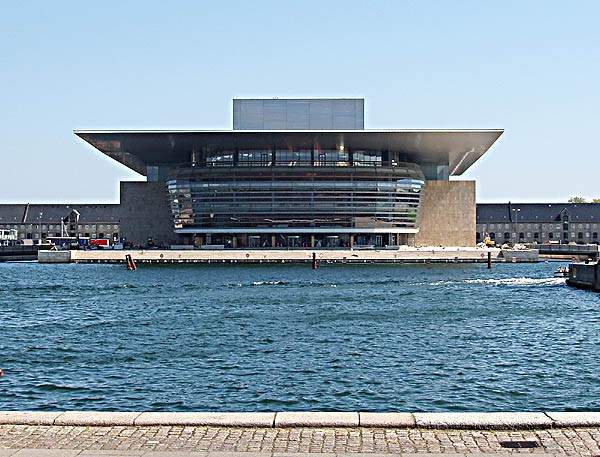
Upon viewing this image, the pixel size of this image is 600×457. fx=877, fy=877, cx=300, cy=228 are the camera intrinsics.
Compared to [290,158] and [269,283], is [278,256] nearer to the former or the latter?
[290,158]

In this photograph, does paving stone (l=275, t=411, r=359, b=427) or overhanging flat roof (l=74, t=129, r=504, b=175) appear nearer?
paving stone (l=275, t=411, r=359, b=427)

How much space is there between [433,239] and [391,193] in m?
13.4

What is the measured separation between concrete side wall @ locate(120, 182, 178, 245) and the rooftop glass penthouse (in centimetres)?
726

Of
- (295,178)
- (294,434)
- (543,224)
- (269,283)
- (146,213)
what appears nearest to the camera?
(294,434)

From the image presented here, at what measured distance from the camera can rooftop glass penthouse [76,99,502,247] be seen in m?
111

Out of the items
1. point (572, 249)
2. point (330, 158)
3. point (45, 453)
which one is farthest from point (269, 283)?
point (572, 249)

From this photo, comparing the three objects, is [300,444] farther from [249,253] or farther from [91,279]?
[249,253]

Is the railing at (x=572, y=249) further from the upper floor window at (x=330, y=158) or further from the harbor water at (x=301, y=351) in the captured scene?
the harbor water at (x=301, y=351)

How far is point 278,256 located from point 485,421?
9406cm

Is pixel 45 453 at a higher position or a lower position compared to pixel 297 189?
lower

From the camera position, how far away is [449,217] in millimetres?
122500

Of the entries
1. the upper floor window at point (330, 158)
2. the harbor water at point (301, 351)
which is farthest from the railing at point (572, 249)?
the harbor water at point (301, 351)

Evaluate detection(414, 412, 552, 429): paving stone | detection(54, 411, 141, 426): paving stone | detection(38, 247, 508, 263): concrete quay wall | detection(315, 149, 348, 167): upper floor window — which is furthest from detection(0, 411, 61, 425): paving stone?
detection(315, 149, 348, 167): upper floor window

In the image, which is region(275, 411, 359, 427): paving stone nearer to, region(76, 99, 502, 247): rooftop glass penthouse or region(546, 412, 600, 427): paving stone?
region(546, 412, 600, 427): paving stone
